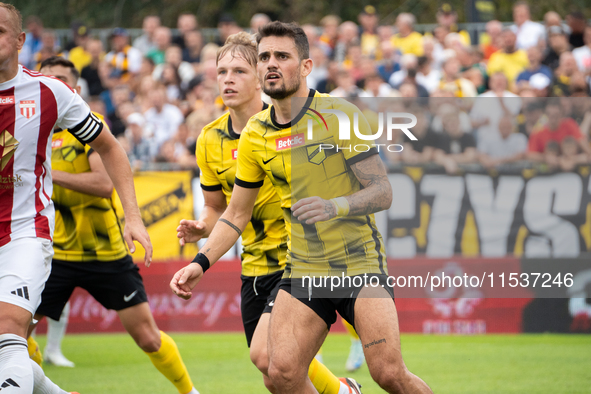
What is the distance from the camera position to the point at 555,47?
43.0 feet

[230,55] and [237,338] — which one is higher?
[230,55]

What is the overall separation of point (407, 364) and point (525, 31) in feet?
27.4

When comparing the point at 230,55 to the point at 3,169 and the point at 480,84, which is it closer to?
the point at 3,169

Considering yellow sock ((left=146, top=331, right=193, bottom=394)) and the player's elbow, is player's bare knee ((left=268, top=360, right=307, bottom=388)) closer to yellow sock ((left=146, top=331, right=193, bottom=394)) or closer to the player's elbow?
yellow sock ((left=146, top=331, right=193, bottom=394))

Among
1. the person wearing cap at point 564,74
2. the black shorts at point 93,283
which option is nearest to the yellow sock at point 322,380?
the black shorts at point 93,283

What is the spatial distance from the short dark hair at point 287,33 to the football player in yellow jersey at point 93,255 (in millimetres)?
2248

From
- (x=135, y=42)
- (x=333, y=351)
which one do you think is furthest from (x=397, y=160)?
(x=135, y=42)

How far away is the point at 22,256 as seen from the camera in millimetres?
4477

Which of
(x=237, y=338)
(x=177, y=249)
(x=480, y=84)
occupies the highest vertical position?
(x=480, y=84)

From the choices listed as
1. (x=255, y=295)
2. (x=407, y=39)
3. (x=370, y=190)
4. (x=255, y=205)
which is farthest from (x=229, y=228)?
(x=407, y=39)

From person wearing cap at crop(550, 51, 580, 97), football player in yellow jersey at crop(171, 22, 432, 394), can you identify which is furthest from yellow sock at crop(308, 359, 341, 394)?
person wearing cap at crop(550, 51, 580, 97)

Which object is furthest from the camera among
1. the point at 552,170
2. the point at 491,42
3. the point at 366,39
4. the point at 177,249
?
the point at 366,39

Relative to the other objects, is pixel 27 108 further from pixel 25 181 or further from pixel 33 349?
pixel 33 349

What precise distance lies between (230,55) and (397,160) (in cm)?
510
